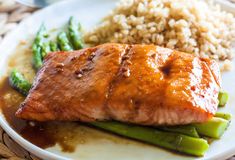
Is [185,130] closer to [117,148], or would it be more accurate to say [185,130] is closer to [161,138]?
[161,138]

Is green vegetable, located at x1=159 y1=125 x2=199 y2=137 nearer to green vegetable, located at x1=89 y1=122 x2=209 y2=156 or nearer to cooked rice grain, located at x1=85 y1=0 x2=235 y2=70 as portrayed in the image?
green vegetable, located at x1=89 y1=122 x2=209 y2=156

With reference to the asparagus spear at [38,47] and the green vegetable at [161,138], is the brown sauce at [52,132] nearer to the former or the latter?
the green vegetable at [161,138]

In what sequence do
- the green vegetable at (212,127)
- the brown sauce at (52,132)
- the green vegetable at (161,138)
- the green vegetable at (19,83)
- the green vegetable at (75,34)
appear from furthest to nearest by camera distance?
the green vegetable at (75,34), the green vegetable at (19,83), the brown sauce at (52,132), the green vegetable at (212,127), the green vegetable at (161,138)

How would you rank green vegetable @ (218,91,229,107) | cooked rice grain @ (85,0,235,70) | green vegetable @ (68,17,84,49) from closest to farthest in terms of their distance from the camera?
green vegetable @ (218,91,229,107), cooked rice grain @ (85,0,235,70), green vegetable @ (68,17,84,49)

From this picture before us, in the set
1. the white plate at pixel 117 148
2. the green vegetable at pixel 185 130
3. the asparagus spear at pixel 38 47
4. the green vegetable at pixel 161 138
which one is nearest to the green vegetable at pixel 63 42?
the asparagus spear at pixel 38 47

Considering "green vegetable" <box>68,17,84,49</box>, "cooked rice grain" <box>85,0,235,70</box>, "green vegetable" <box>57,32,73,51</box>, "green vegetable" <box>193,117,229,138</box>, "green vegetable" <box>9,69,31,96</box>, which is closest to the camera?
"green vegetable" <box>193,117,229,138</box>

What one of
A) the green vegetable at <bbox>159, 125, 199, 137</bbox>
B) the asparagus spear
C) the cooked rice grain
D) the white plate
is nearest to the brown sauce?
the white plate
